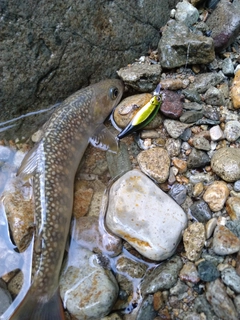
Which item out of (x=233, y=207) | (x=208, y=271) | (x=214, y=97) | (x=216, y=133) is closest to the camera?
→ (x=208, y=271)

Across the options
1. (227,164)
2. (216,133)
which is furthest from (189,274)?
(216,133)

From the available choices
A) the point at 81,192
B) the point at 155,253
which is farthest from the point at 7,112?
the point at 155,253

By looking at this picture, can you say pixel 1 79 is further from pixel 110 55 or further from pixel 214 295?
pixel 214 295

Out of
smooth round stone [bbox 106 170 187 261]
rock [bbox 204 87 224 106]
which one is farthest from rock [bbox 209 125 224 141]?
smooth round stone [bbox 106 170 187 261]

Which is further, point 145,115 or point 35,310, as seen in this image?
point 145,115

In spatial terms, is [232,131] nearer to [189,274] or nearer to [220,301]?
[189,274]

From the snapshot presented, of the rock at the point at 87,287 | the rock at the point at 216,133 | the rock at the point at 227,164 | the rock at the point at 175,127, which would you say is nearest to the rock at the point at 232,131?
the rock at the point at 216,133

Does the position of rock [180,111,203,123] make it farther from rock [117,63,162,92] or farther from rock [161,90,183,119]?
rock [117,63,162,92]
